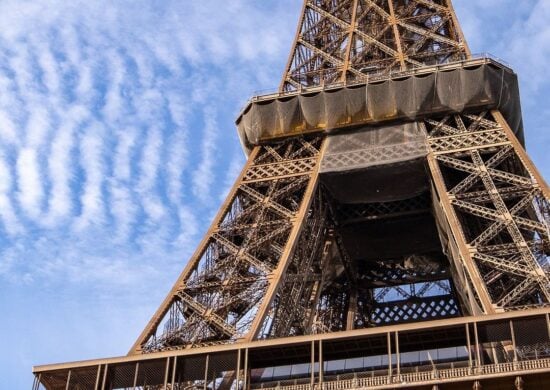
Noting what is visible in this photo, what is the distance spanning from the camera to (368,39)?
4466cm

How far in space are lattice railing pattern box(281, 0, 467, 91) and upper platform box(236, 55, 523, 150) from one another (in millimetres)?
1569

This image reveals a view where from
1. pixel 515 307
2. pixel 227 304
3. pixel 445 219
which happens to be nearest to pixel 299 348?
pixel 227 304

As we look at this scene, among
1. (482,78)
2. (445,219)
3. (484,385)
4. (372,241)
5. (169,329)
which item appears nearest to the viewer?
(484,385)

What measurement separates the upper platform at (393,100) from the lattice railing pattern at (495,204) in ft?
2.38

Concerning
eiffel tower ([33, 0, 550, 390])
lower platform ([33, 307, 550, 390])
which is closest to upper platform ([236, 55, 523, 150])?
eiffel tower ([33, 0, 550, 390])

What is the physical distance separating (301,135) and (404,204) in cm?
478

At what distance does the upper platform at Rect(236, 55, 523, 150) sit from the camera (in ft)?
130

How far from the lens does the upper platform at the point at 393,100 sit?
1558 inches

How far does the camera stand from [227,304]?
34062mm

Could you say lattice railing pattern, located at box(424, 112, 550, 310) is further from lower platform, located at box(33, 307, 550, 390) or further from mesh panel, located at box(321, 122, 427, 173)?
lower platform, located at box(33, 307, 550, 390)

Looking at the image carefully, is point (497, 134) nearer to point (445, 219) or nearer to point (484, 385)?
point (445, 219)

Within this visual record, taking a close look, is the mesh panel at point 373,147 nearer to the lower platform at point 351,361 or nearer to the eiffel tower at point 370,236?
the eiffel tower at point 370,236

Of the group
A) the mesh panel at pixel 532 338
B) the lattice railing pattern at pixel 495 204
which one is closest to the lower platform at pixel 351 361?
the mesh panel at pixel 532 338

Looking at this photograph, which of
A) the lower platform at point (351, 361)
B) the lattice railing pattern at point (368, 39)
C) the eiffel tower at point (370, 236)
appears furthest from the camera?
the lattice railing pattern at point (368, 39)
